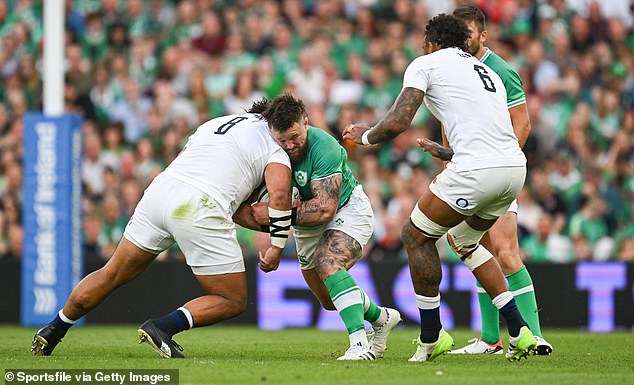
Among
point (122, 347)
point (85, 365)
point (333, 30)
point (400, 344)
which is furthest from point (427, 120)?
point (85, 365)

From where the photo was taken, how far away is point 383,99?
16516 mm

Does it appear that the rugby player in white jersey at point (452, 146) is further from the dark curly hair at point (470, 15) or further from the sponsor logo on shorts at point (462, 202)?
the dark curly hair at point (470, 15)

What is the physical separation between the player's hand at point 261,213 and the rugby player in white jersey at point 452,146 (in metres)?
0.91

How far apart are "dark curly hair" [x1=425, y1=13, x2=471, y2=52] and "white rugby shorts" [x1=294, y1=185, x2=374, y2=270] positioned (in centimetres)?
144

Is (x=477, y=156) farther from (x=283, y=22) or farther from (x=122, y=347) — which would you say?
(x=283, y=22)

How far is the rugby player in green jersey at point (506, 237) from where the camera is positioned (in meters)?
9.09

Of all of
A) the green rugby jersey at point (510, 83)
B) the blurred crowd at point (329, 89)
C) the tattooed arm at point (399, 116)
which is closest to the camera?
the tattooed arm at point (399, 116)

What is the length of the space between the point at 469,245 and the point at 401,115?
53.2 inches

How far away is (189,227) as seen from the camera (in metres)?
8.30

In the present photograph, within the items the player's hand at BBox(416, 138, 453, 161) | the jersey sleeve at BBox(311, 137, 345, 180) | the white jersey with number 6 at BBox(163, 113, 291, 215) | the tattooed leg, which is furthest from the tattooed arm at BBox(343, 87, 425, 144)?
the tattooed leg

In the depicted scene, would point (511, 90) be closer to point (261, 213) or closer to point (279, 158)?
point (279, 158)

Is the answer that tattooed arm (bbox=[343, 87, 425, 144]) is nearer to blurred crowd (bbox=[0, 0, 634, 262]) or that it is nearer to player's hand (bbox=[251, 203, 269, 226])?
player's hand (bbox=[251, 203, 269, 226])

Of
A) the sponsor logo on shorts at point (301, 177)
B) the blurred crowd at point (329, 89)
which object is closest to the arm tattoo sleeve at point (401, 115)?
the sponsor logo on shorts at point (301, 177)

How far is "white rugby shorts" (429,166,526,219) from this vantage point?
8039 millimetres
